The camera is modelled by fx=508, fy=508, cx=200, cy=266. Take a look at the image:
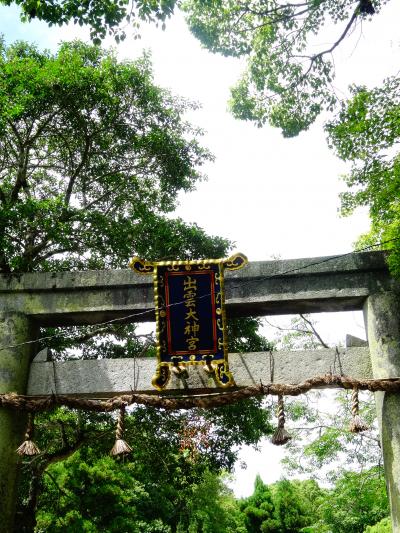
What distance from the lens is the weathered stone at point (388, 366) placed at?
5.41 meters

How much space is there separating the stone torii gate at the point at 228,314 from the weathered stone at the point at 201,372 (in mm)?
12

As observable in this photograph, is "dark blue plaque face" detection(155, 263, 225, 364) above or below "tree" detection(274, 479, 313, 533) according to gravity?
above

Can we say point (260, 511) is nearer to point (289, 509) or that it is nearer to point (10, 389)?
point (289, 509)

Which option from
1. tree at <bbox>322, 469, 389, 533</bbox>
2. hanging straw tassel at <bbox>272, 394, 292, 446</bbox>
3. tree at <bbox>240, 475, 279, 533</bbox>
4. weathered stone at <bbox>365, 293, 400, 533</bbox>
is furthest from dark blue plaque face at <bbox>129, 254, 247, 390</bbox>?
tree at <bbox>240, 475, 279, 533</bbox>

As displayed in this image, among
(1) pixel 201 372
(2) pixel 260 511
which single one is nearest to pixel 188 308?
(1) pixel 201 372

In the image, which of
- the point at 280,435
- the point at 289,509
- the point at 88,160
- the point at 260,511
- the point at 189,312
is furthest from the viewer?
the point at 260,511

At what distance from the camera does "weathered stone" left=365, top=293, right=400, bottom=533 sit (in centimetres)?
541

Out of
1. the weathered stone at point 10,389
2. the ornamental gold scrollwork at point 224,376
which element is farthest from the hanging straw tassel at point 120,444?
the weathered stone at point 10,389

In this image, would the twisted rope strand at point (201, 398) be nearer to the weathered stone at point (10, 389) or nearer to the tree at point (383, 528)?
the weathered stone at point (10, 389)

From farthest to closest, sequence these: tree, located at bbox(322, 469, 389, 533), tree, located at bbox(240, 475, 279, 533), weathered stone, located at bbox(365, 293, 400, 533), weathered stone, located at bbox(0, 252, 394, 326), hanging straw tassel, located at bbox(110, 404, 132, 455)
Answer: tree, located at bbox(240, 475, 279, 533), tree, located at bbox(322, 469, 389, 533), weathered stone, located at bbox(0, 252, 394, 326), weathered stone, located at bbox(365, 293, 400, 533), hanging straw tassel, located at bbox(110, 404, 132, 455)

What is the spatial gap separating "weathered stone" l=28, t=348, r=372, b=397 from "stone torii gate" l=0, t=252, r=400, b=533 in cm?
1

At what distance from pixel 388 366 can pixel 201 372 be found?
6.94 feet

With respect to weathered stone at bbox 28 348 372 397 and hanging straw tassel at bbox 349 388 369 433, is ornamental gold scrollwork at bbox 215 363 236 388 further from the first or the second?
hanging straw tassel at bbox 349 388 369 433

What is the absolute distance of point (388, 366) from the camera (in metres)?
5.71
